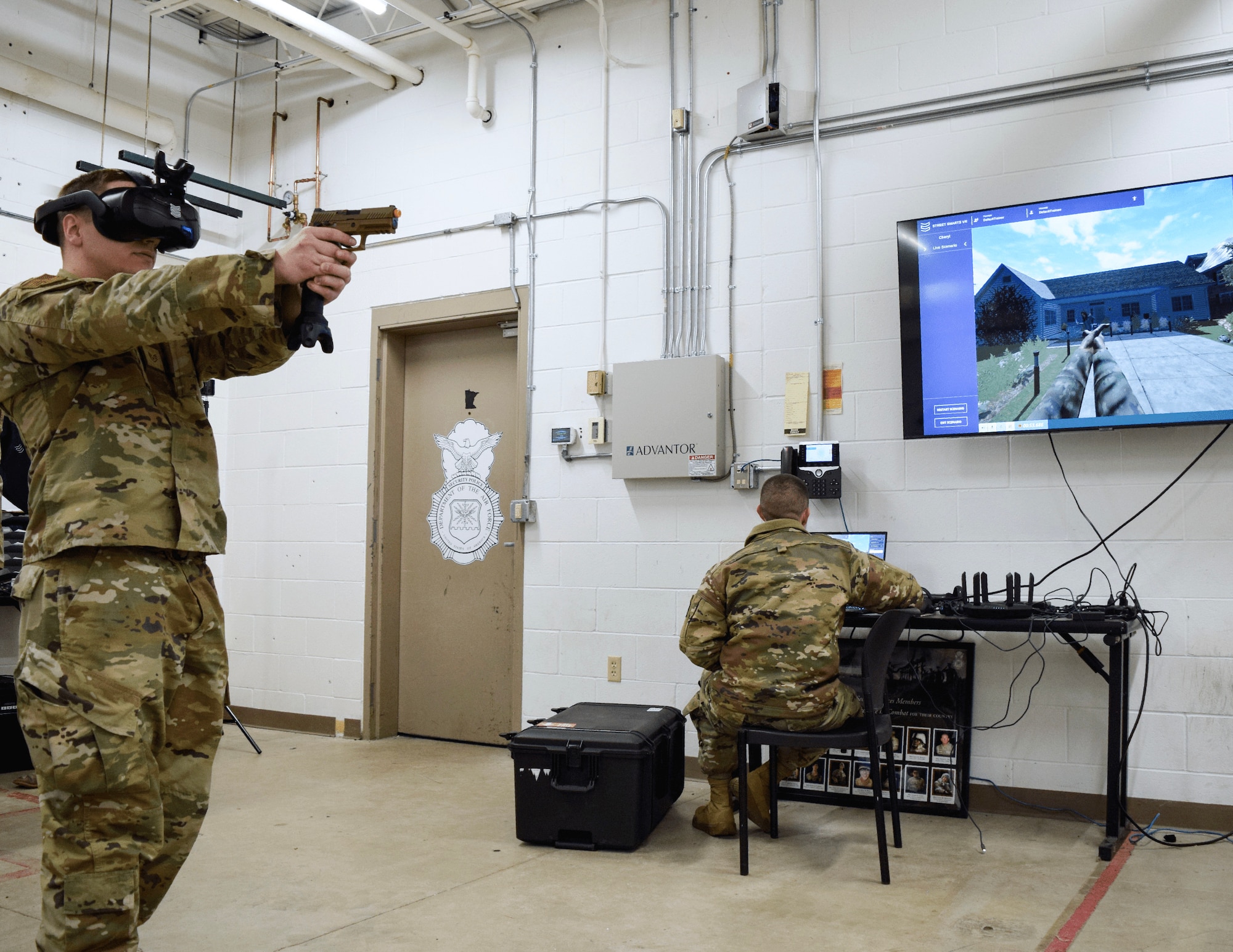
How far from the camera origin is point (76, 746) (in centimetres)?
162

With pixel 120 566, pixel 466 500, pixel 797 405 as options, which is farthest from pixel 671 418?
pixel 120 566

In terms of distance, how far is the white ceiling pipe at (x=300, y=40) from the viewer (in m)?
4.42

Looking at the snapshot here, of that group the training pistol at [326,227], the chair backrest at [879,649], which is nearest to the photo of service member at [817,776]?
the chair backrest at [879,649]

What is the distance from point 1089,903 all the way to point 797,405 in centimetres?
203

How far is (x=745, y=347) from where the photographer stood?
13.6 feet

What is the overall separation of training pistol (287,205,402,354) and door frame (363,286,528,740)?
9.98ft

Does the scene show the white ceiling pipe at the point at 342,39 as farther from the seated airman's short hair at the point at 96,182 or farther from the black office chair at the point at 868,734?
the black office chair at the point at 868,734

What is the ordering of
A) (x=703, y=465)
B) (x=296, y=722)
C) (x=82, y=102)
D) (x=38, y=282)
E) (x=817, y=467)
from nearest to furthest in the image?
1. (x=38, y=282)
2. (x=817, y=467)
3. (x=703, y=465)
4. (x=82, y=102)
5. (x=296, y=722)

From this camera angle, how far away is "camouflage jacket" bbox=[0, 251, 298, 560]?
5.15ft

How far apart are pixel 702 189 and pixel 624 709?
2232 millimetres

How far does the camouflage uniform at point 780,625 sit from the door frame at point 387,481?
201cm

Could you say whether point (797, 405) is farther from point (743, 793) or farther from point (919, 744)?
point (743, 793)

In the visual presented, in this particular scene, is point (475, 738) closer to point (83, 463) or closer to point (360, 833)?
point (360, 833)

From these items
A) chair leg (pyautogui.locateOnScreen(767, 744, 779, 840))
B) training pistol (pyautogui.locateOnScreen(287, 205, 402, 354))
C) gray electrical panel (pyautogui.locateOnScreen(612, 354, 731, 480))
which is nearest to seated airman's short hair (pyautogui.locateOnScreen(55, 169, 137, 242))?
training pistol (pyautogui.locateOnScreen(287, 205, 402, 354))
